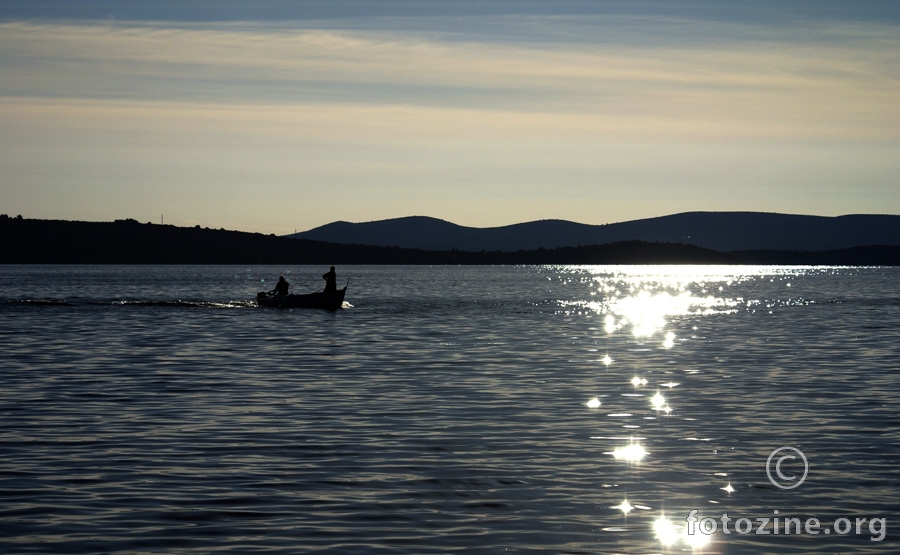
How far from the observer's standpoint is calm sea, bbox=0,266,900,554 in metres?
13.9

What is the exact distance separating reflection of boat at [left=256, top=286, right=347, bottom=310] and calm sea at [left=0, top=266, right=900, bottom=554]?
115 ft

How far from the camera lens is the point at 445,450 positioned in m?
19.6

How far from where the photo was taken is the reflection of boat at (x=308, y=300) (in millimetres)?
77562

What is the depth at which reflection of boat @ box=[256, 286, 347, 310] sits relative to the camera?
77.6 metres

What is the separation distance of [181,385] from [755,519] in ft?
59.0

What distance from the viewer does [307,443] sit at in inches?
794

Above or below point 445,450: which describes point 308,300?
above

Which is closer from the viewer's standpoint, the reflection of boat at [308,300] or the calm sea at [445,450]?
the calm sea at [445,450]

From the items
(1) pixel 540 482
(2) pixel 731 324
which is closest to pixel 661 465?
(1) pixel 540 482

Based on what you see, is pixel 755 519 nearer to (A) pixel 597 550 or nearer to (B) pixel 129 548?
(A) pixel 597 550

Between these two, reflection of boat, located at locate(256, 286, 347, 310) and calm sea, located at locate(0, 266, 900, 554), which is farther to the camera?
A: reflection of boat, located at locate(256, 286, 347, 310)

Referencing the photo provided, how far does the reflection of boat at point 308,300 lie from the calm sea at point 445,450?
35110 mm

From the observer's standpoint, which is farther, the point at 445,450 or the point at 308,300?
the point at 308,300

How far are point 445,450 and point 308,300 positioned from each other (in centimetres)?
5908
